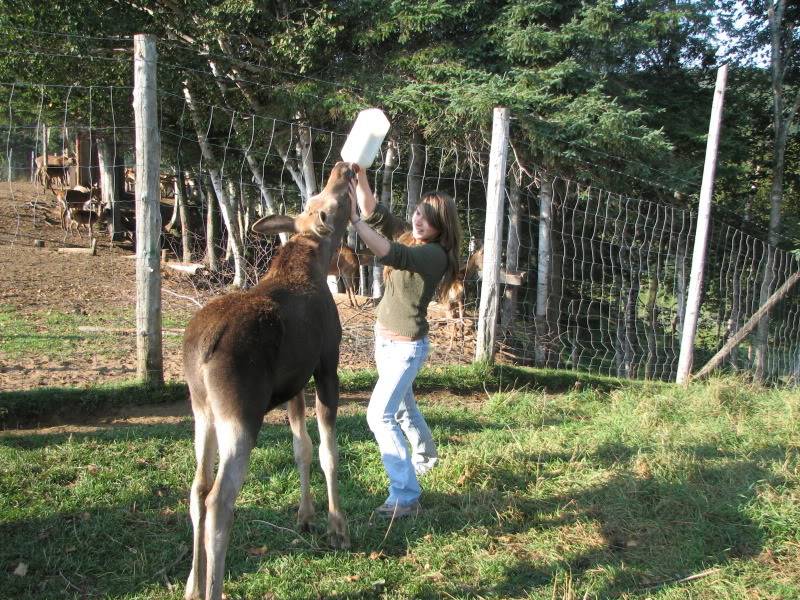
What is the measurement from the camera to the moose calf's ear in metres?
3.97

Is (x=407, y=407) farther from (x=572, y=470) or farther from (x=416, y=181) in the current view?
(x=416, y=181)

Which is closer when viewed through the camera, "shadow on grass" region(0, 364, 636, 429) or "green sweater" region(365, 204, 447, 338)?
"green sweater" region(365, 204, 447, 338)

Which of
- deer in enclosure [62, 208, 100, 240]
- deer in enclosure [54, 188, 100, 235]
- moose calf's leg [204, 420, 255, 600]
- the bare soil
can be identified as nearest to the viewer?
moose calf's leg [204, 420, 255, 600]

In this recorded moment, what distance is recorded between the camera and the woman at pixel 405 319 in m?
4.22

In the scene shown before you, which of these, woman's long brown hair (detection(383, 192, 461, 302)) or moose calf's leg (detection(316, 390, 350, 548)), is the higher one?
woman's long brown hair (detection(383, 192, 461, 302))

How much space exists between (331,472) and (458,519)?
38.4 inches

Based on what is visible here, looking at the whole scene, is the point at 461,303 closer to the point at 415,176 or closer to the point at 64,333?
the point at 415,176

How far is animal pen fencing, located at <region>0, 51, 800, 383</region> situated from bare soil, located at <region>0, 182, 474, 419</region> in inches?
4.3

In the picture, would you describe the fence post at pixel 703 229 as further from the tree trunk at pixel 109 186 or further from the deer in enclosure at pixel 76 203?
the deer in enclosure at pixel 76 203

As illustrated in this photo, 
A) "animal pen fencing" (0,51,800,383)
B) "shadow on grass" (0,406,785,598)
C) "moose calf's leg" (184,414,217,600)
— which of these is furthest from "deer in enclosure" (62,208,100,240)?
"moose calf's leg" (184,414,217,600)

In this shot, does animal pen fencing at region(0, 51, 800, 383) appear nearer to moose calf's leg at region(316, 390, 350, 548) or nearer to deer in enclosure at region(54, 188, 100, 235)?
deer in enclosure at region(54, 188, 100, 235)

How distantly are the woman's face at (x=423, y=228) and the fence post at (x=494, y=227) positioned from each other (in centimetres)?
340

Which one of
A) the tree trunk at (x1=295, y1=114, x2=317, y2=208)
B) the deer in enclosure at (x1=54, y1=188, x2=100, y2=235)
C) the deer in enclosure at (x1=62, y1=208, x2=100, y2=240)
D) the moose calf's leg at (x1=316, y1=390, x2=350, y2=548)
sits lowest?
the moose calf's leg at (x1=316, y1=390, x2=350, y2=548)

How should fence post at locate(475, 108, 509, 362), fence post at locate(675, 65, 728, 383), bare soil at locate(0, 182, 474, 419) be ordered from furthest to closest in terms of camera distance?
1. fence post at locate(675, 65, 728, 383)
2. fence post at locate(475, 108, 509, 362)
3. bare soil at locate(0, 182, 474, 419)
